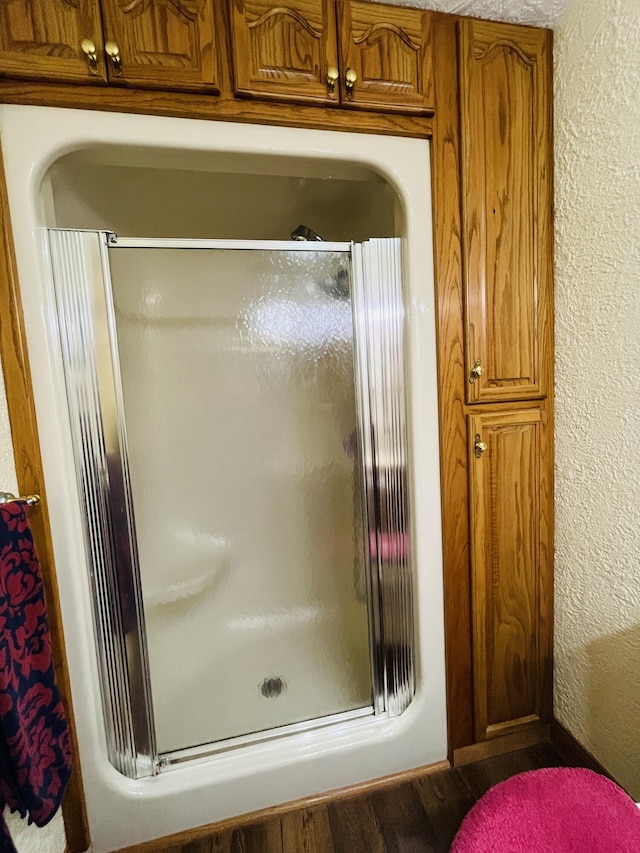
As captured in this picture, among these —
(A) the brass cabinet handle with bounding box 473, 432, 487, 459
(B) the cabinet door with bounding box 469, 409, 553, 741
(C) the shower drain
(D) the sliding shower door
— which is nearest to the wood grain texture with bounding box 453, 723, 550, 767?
(B) the cabinet door with bounding box 469, 409, 553, 741

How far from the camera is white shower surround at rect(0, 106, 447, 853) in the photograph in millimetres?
1020

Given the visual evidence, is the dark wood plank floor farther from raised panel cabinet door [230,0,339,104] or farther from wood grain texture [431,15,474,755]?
raised panel cabinet door [230,0,339,104]

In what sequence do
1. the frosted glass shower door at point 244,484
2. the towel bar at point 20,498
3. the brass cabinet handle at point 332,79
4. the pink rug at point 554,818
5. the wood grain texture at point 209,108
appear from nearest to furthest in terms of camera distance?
the pink rug at point 554,818 → the towel bar at point 20,498 → the wood grain texture at point 209,108 → the brass cabinet handle at point 332,79 → the frosted glass shower door at point 244,484

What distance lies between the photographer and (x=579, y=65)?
45.9 inches

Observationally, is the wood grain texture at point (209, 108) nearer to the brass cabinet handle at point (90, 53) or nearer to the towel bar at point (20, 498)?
the brass cabinet handle at point (90, 53)

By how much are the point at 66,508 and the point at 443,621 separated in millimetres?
1101

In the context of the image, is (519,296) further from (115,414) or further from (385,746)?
(385,746)

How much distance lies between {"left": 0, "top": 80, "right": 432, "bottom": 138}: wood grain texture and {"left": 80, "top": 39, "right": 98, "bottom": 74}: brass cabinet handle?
0.04 meters

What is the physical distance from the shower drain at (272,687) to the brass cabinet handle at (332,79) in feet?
5.60

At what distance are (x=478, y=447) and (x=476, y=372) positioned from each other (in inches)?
8.6

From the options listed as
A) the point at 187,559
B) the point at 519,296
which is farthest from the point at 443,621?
the point at 519,296

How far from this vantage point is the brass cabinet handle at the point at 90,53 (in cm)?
97

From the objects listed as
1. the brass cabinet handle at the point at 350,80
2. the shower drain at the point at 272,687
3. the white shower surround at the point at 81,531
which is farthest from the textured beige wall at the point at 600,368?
the shower drain at the point at 272,687

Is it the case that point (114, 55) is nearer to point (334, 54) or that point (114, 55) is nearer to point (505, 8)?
point (334, 54)
